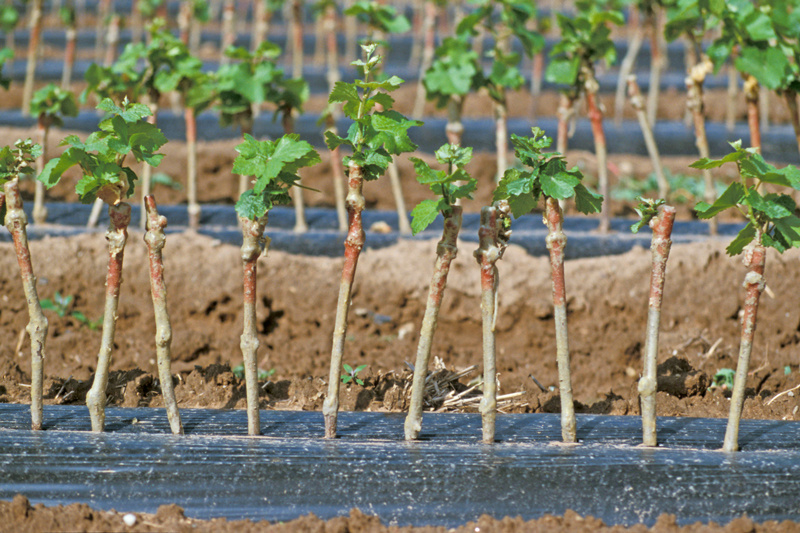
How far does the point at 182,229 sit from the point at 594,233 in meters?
2.32

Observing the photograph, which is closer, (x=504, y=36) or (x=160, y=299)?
(x=160, y=299)

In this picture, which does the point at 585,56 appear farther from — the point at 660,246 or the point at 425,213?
the point at 425,213

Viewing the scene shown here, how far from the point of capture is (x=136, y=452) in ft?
6.06

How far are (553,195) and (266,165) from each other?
0.75 metres

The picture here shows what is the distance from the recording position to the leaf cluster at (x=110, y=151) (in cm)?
193

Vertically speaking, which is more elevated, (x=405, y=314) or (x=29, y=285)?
(x=29, y=285)

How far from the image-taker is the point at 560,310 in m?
2.01

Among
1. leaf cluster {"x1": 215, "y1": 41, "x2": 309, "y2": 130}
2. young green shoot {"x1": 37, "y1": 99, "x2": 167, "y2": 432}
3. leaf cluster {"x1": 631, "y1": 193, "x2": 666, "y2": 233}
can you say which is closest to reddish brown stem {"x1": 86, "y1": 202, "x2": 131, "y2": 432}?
young green shoot {"x1": 37, "y1": 99, "x2": 167, "y2": 432}

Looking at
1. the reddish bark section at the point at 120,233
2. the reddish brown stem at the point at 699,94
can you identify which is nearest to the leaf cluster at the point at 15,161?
the reddish bark section at the point at 120,233

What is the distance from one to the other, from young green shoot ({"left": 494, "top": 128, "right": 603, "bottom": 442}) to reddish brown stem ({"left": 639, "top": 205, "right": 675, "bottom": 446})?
0.55 feet

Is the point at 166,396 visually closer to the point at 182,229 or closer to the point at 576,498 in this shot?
the point at 576,498

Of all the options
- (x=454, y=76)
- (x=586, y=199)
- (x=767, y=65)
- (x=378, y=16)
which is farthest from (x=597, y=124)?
(x=586, y=199)

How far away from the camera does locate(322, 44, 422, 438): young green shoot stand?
1950 mm

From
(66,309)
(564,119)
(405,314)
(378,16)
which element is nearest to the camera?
(66,309)
